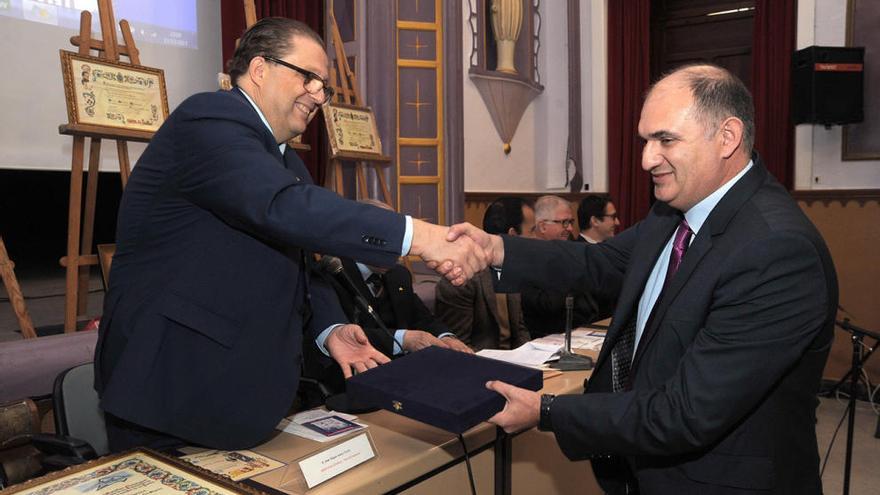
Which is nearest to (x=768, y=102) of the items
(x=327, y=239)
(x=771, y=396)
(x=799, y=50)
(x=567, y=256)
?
(x=799, y=50)

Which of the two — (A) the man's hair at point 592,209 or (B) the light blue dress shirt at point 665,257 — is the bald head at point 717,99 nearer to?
(B) the light blue dress shirt at point 665,257

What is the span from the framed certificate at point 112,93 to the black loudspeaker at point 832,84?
4.71m

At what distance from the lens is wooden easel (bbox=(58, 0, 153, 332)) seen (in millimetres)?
3086

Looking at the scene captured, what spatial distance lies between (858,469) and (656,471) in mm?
3053

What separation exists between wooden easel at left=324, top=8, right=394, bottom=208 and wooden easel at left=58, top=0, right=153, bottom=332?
159 cm

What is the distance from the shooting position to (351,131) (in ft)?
15.4

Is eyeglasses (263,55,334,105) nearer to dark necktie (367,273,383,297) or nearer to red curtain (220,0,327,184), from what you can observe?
dark necktie (367,273,383,297)

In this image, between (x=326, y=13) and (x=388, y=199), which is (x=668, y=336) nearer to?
(x=388, y=199)

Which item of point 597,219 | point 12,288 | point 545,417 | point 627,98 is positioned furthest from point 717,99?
point 627,98

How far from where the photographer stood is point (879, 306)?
17.6 ft

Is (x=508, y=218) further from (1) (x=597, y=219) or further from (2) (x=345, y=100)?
(2) (x=345, y=100)

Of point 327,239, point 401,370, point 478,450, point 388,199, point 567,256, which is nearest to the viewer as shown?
point 327,239

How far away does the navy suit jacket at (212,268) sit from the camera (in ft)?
4.44

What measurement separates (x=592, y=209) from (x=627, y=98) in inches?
102
